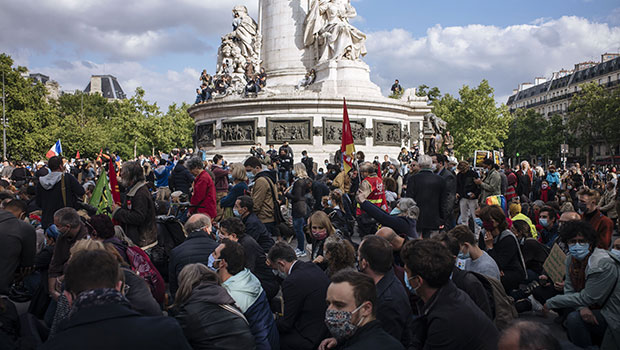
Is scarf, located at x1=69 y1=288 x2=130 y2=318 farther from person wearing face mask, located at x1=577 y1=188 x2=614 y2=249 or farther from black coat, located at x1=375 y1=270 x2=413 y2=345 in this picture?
person wearing face mask, located at x1=577 y1=188 x2=614 y2=249

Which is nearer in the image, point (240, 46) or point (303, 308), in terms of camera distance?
point (303, 308)

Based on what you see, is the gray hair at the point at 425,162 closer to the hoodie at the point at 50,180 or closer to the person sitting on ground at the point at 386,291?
the person sitting on ground at the point at 386,291

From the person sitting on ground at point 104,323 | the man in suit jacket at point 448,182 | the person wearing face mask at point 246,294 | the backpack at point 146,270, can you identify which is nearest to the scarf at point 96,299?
the person sitting on ground at point 104,323

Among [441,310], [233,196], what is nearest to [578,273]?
[441,310]

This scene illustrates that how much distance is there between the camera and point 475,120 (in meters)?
65.0

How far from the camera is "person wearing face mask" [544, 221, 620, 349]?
4523mm

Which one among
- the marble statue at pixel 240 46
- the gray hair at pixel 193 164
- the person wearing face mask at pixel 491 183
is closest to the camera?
the gray hair at pixel 193 164

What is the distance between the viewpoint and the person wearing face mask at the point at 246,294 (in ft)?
13.4

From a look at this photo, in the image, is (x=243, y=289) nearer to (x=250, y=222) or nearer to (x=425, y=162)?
(x=250, y=222)

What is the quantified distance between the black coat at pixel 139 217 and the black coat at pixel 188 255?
1.45m

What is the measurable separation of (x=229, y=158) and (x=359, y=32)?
Answer: 950 cm

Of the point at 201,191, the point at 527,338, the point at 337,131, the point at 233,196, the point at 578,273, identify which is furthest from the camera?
the point at 337,131

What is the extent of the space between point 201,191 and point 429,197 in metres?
3.63

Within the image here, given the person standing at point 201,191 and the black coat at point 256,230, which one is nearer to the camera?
the black coat at point 256,230
